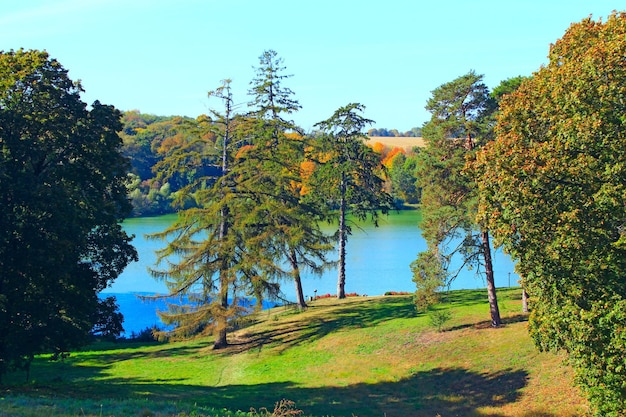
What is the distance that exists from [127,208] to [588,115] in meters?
16.1

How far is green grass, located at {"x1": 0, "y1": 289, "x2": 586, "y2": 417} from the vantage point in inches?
703

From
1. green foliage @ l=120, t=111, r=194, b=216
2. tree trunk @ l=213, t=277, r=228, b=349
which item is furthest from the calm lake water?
green foliage @ l=120, t=111, r=194, b=216

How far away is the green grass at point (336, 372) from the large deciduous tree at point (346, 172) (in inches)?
285

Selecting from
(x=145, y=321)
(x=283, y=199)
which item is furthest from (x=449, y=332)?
(x=145, y=321)

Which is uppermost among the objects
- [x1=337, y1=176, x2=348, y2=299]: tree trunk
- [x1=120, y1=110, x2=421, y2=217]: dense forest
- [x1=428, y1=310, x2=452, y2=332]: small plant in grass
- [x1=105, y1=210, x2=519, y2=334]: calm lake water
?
[x1=120, y1=110, x2=421, y2=217]: dense forest

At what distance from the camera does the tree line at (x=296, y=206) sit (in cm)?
1308

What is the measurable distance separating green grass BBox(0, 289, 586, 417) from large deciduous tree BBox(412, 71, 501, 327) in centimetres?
265

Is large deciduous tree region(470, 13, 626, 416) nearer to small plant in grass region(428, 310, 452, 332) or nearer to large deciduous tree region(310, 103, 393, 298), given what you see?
Answer: small plant in grass region(428, 310, 452, 332)

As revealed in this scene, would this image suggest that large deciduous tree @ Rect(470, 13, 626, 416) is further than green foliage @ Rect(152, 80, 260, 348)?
No

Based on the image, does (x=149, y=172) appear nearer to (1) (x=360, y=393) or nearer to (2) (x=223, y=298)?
(2) (x=223, y=298)

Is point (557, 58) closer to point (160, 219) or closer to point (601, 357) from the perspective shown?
point (601, 357)

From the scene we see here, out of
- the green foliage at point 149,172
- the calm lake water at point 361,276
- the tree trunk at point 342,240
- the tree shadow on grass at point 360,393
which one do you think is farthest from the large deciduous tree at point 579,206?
the green foliage at point 149,172

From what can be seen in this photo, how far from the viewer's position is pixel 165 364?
27078 millimetres

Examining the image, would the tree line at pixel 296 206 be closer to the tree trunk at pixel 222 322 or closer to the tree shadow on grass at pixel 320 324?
the tree trunk at pixel 222 322
